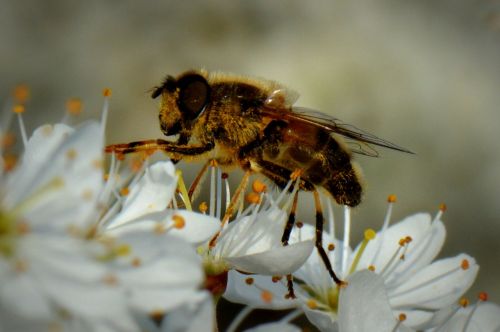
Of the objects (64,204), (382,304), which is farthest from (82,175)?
(382,304)

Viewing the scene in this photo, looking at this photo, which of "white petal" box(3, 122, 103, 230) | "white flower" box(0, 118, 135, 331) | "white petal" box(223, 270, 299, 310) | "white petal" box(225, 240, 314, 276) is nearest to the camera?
"white flower" box(0, 118, 135, 331)

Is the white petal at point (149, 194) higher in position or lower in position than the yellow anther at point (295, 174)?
higher

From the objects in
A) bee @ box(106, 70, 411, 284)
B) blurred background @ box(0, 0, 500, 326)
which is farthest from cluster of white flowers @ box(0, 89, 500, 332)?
blurred background @ box(0, 0, 500, 326)

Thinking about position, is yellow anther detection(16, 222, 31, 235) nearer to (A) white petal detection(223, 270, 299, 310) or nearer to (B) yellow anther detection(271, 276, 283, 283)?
(A) white petal detection(223, 270, 299, 310)

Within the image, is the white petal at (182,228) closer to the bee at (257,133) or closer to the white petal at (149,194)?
the white petal at (149,194)

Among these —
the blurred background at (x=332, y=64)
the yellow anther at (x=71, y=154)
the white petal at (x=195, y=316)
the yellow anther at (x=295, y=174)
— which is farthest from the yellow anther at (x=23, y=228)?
the blurred background at (x=332, y=64)

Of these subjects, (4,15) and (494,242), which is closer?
(494,242)

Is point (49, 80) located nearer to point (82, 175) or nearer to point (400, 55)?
point (400, 55)

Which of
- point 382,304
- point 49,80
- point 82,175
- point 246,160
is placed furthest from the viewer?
point 49,80
